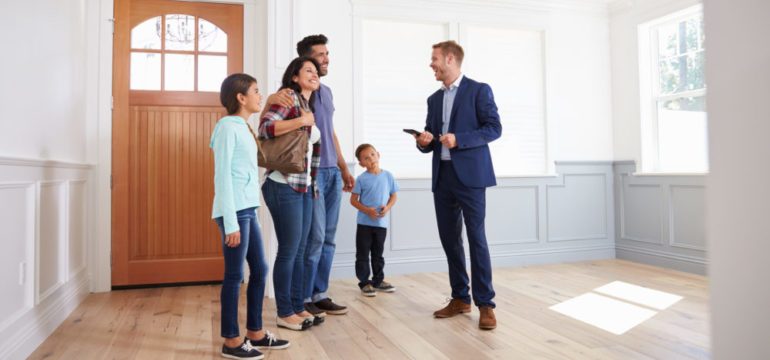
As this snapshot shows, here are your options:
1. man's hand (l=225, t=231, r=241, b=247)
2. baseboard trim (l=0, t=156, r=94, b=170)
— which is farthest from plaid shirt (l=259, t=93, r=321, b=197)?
baseboard trim (l=0, t=156, r=94, b=170)

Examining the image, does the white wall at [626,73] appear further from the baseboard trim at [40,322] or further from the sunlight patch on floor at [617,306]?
the baseboard trim at [40,322]

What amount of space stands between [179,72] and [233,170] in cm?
205

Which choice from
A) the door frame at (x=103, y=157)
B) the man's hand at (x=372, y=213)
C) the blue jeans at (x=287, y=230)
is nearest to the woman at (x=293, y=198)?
the blue jeans at (x=287, y=230)

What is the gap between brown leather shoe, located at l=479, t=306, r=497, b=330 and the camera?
2.38 m

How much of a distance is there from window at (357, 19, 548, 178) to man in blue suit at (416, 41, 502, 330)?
1.33 meters

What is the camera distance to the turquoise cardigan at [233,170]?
6.20ft

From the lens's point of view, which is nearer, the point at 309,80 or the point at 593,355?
the point at 593,355

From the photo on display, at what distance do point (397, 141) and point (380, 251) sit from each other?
3.58 feet

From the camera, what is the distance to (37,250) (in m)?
2.24

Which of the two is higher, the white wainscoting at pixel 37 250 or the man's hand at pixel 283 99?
the man's hand at pixel 283 99

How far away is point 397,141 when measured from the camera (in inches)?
161

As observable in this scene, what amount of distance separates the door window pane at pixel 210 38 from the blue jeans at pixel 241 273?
7.09ft

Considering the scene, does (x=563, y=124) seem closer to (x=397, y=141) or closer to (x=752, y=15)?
(x=397, y=141)

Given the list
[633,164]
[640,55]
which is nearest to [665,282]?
[633,164]
